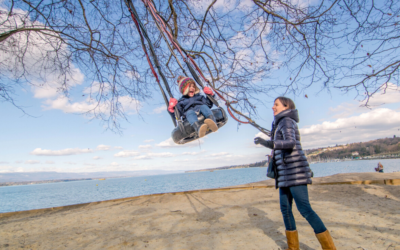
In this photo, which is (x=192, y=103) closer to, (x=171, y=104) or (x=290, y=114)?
(x=171, y=104)

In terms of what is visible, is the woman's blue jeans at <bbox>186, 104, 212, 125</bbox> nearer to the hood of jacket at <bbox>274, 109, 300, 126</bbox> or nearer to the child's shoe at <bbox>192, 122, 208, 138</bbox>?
the child's shoe at <bbox>192, 122, 208, 138</bbox>

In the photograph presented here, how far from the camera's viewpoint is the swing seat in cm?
372

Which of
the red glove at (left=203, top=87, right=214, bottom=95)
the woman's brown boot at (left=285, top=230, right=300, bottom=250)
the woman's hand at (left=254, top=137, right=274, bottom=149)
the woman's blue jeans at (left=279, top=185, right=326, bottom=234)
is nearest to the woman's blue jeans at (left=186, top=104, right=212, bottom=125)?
the red glove at (left=203, top=87, right=214, bottom=95)

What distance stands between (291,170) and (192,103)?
2.46 metres

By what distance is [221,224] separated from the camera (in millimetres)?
3295

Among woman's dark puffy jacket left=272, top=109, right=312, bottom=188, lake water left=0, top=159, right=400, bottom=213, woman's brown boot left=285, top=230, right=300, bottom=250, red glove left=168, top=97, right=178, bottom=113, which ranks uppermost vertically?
red glove left=168, top=97, right=178, bottom=113

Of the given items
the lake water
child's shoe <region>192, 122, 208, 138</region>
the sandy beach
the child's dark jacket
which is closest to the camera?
the sandy beach

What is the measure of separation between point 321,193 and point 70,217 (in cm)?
549

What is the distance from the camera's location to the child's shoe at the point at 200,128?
347 centimetres

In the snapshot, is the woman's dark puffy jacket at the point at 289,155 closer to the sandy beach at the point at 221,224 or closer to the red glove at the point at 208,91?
the sandy beach at the point at 221,224

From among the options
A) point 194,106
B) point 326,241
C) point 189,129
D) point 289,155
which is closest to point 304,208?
point 326,241

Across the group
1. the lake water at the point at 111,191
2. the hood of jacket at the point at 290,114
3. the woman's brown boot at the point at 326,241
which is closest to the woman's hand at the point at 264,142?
the hood of jacket at the point at 290,114

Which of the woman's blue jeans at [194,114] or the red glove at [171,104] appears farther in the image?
the woman's blue jeans at [194,114]

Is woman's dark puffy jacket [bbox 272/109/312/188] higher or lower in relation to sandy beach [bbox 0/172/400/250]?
higher
